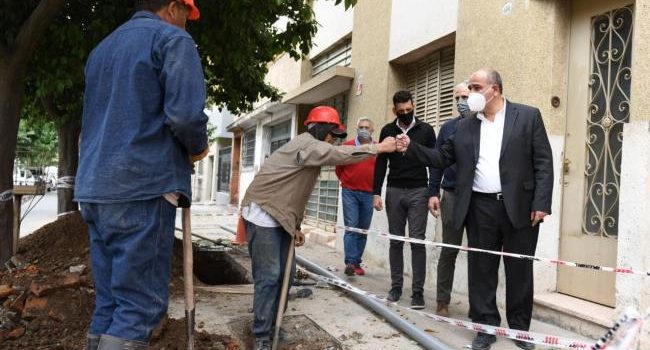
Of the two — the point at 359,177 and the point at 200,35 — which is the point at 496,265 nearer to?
the point at 359,177

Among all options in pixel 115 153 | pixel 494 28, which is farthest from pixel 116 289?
pixel 494 28

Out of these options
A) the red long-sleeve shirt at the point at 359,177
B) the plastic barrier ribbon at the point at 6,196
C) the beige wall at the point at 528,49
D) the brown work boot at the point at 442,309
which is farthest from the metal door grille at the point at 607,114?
the plastic barrier ribbon at the point at 6,196

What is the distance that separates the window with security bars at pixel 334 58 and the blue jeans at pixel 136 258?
7777mm

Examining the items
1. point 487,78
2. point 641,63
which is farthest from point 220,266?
point 641,63

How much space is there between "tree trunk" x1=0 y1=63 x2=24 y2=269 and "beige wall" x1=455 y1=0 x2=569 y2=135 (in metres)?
4.49

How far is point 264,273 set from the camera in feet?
11.9

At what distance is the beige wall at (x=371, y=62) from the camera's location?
25.1 feet

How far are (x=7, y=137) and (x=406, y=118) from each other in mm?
3738

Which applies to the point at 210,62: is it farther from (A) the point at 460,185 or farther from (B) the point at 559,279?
(B) the point at 559,279

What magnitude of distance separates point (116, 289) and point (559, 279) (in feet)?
12.4

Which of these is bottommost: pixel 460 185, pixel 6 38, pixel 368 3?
pixel 460 185

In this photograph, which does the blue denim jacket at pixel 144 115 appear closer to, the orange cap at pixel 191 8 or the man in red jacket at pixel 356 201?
the orange cap at pixel 191 8

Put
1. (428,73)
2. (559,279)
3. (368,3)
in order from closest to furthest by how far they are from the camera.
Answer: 1. (559,279)
2. (428,73)
3. (368,3)

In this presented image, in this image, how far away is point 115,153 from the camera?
7.37ft
